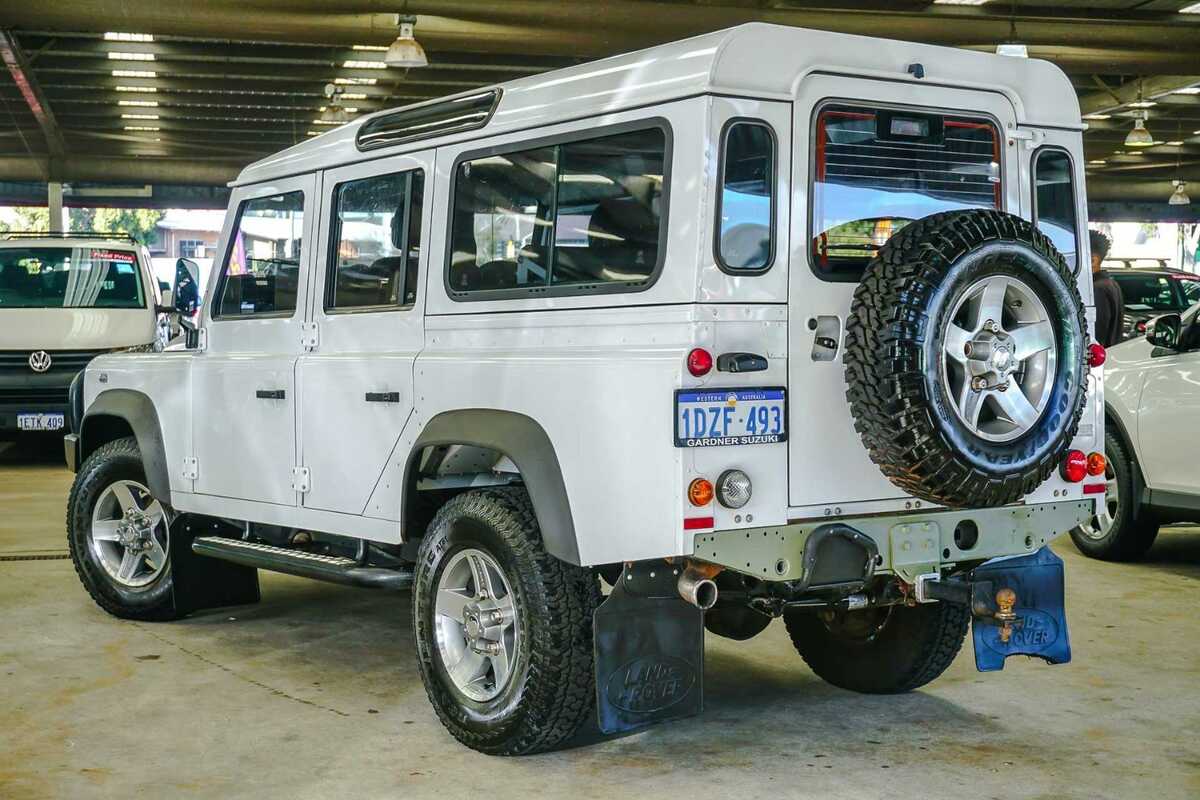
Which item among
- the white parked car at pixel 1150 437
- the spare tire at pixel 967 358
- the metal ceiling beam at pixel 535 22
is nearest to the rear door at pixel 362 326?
the spare tire at pixel 967 358

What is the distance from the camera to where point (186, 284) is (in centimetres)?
984

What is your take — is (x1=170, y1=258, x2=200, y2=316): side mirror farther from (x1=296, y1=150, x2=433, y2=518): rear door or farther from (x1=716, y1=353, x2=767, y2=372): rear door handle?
(x1=716, y1=353, x2=767, y2=372): rear door handle

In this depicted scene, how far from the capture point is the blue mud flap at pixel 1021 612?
4672 mm

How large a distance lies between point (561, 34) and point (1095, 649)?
36.2 feet

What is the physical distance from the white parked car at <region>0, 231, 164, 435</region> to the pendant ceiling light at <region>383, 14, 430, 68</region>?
3.22 metres

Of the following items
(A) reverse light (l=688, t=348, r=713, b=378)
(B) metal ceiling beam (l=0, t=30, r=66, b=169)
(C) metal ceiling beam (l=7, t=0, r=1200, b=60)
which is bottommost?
(A) reverse light (l=688, t=348, r=713, b=378)

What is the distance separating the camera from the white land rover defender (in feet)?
13.4

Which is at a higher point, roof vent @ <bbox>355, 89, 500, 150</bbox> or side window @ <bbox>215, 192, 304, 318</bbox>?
roof vent @ <bbox>355, 89, 500, 150</bbox>

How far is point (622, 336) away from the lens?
4.27m

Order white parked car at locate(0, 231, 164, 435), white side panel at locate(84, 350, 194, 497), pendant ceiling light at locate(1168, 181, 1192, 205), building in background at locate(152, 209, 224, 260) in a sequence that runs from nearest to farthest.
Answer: white side panel at locate(84, 350, 194, 497)
white parked car at locate(0, 231, 164, 435)
pendant ceiling light at locate(1168, 181, 1192, 205)
building in background at locate(152, 209, 224, 260)

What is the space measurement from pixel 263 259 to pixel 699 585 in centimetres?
283

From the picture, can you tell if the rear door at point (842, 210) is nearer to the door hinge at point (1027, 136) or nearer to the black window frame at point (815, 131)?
the black window frame at point (815, 131)

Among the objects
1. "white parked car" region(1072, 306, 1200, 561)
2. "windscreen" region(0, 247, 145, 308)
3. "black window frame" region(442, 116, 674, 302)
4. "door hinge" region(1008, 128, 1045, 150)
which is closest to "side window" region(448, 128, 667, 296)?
"black window frame" region(442, 116, 674, 302)

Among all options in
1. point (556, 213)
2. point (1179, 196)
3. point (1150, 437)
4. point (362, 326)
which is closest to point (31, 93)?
point (362, 326)
